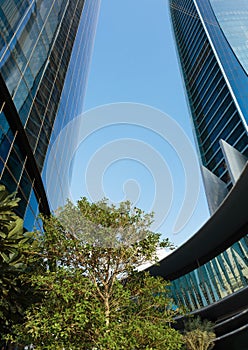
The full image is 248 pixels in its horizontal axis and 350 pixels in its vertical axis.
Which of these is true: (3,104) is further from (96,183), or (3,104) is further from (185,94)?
(185,94)

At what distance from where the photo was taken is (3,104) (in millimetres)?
14945

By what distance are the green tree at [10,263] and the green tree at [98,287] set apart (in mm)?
778

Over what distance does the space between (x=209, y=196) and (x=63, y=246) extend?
54.0m

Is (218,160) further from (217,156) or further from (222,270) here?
(222,270)

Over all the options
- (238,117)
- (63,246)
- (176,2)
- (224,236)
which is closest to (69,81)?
(63,246)

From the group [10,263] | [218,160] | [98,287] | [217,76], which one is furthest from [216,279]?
[217,76]

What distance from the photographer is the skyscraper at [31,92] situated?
15250mm

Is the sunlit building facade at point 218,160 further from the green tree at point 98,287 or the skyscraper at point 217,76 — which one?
the green tree at point 98,287

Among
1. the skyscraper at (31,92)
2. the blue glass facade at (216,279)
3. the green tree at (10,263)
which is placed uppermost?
the skyscraper at (31,92)

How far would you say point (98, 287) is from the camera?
39.0 feet

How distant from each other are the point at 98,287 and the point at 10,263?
11.9 ft

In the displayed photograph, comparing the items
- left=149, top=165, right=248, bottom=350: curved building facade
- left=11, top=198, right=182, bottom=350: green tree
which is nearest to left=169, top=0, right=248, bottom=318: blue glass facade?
left=149, top=165, right=248, bottom=350: curved building facade

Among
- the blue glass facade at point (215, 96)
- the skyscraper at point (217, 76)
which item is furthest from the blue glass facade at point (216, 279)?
the skyscraper at point (217, 76)

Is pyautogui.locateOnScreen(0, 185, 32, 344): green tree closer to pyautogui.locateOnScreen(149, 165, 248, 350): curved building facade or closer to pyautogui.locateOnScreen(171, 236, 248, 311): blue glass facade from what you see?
pyautogui.locateOnScreen(149, 165, 248, 350): curved building facade
